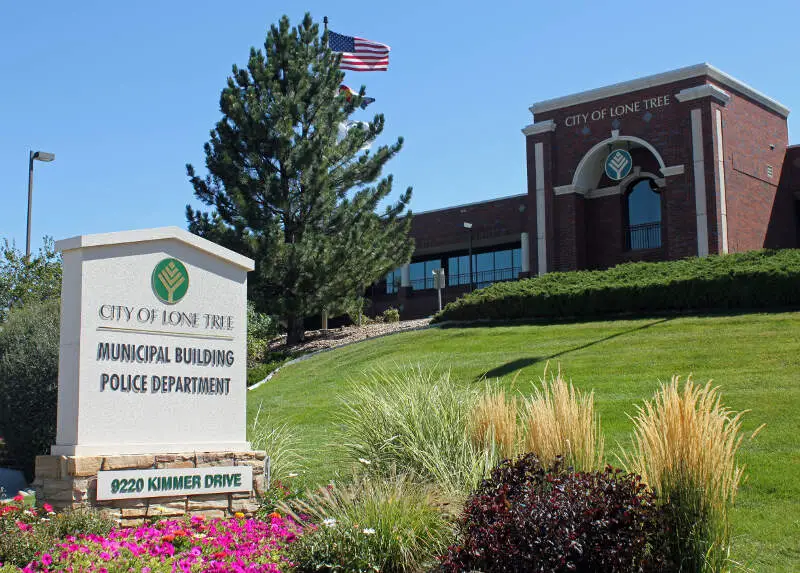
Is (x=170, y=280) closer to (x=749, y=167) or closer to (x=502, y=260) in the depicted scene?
(x=749, y=167)

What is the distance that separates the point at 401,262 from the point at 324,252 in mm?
5014

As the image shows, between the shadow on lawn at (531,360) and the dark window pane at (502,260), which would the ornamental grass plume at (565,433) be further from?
the dark window pane at (502,260)

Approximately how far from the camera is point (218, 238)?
2531 cm

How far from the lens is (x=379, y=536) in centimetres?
651

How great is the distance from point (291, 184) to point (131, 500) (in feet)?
64.5

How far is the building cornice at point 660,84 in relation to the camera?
98.0 feet

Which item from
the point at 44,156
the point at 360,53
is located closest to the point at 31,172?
the point at 44,156

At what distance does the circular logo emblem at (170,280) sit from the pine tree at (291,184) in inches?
635

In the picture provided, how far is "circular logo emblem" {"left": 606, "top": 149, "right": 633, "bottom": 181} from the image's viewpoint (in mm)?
32062

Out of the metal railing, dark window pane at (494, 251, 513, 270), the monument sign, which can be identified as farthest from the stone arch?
the monument sign

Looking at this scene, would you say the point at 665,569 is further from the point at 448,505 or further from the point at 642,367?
the point at 642,367

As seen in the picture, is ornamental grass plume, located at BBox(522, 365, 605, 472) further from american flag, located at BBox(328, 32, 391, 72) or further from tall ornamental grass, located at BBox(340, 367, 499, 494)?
american flag, located at BBox(328, 32, 391, 72)

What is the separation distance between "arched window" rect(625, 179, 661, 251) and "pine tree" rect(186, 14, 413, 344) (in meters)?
10.6

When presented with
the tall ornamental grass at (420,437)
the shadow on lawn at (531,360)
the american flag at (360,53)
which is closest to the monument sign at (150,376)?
the tall ornamental grass at (420,437)
